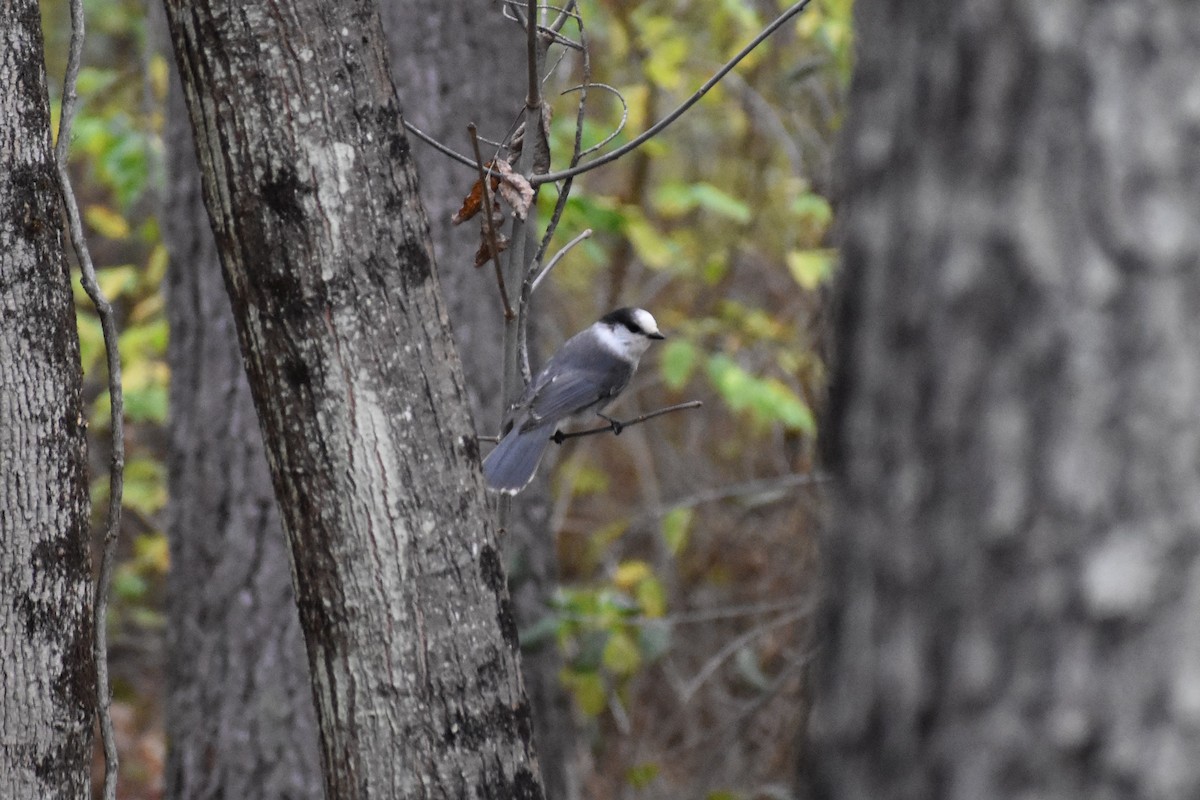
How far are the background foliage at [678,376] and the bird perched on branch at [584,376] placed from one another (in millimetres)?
436

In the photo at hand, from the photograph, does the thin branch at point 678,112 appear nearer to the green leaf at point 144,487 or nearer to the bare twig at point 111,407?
the bare twig at point 111,407

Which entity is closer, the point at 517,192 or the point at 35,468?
the point at 35,468

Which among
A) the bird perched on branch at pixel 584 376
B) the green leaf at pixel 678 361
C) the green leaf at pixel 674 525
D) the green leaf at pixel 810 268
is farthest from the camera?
the green leaf at pixel 678 361

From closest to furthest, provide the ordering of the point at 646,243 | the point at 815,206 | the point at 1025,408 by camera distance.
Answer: the point at 1025,408
the point at 815,206
the point at 646,243

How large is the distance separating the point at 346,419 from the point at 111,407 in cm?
71

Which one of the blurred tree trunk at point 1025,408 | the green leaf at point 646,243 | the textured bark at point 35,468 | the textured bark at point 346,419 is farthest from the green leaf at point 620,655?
the blurred tree trunk at point 1025,408

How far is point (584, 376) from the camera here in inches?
200

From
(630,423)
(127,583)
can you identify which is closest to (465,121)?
(630,423)

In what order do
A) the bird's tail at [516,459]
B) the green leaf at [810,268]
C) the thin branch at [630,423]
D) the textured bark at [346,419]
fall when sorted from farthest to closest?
the green leaf at [810,268] → the bird's tail at [516,459] → the thin branch at [630,423] → the textured bark at [346,419]

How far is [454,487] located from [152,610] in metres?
7.98

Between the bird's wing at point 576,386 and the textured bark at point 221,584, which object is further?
the bird's wing at point 576,386

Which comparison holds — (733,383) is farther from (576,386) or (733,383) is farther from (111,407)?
(111,407)

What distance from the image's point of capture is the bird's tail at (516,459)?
12.5ft

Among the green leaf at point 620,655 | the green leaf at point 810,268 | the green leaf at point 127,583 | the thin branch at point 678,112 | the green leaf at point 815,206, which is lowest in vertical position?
the green leaf at point 620,655
